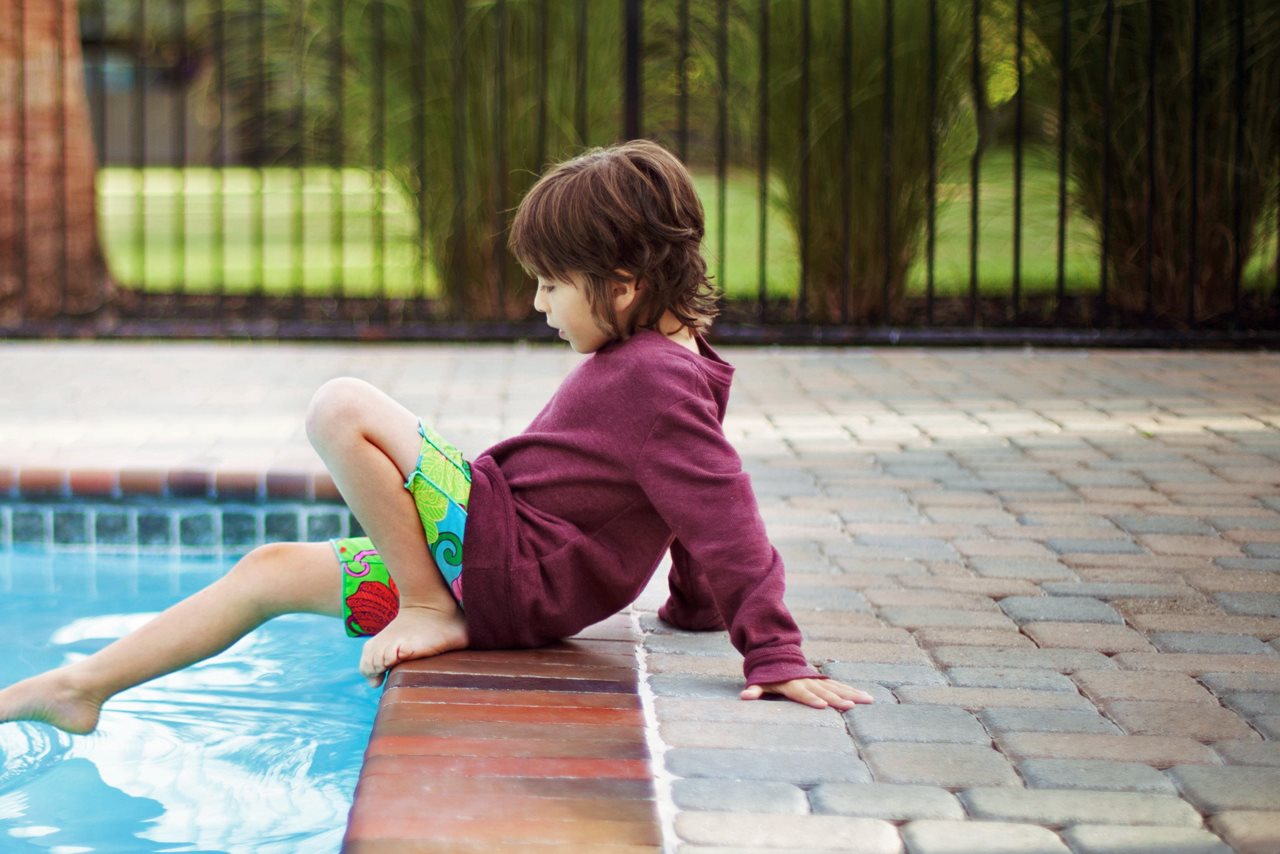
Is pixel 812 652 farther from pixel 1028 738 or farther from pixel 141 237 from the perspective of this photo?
pixel 141 237

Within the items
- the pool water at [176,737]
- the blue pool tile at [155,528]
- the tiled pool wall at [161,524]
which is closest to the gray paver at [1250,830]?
the pool water at [176,737]

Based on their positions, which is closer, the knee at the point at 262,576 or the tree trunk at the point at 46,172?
the knee at the point at 262,576

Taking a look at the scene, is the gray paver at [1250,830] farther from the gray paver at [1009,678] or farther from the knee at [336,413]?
the knee at [336,413]

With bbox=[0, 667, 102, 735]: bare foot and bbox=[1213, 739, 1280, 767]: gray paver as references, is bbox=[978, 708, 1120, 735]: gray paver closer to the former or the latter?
bbox=[1213, 739, 1280, 767]: gray paver

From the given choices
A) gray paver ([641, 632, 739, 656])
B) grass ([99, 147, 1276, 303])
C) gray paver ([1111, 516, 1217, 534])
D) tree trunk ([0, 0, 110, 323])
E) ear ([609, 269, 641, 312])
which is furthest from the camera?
tree trunk ([0, 0, 110, 323])

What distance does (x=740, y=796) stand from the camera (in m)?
1.70

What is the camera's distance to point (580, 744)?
72.9 inches

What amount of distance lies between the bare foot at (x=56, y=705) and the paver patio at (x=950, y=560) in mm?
821

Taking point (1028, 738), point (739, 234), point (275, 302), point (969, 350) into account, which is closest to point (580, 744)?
point (1028, 738)

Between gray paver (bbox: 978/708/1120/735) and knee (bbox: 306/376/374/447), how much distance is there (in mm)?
929

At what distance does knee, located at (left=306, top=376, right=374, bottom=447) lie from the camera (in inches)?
87.2

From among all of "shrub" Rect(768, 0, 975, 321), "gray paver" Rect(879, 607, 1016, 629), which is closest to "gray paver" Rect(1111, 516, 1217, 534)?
"gray paver" Rect(879, 607, 1016, 629)

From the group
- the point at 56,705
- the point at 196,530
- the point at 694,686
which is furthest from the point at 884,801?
the point at 196,530

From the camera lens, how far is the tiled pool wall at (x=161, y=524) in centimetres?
350
